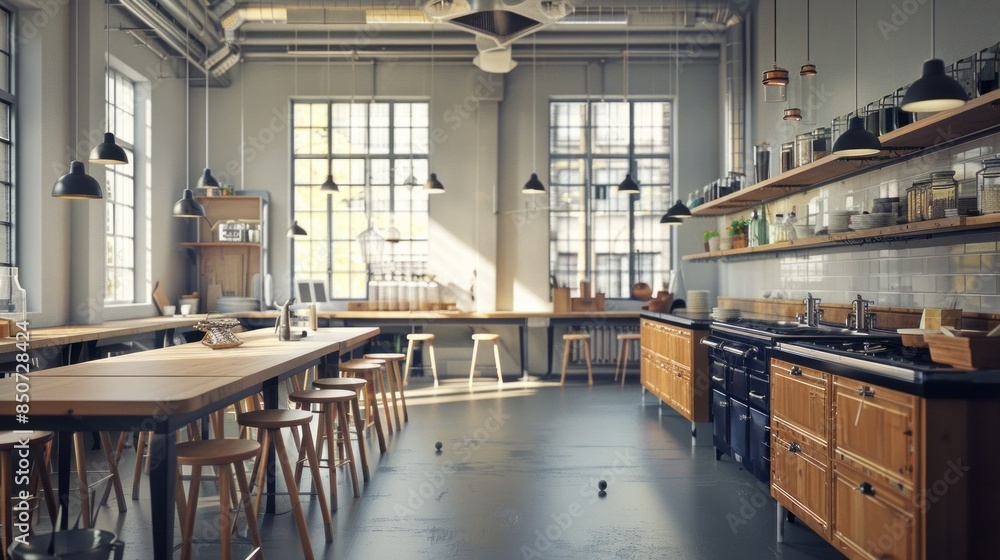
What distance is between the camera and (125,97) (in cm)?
788

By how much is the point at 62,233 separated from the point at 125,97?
88.8 inches

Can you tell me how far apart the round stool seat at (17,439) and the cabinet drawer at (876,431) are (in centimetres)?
323

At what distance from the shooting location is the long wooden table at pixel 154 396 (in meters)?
2.37

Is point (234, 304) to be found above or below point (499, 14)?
below

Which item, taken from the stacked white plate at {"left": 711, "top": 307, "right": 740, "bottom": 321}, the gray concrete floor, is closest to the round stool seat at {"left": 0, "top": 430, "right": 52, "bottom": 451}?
the gray concrete floor

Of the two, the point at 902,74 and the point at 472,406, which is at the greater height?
the point at 902,74

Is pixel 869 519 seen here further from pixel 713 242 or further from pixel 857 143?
pixel 713 242

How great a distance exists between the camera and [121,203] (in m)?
7.74

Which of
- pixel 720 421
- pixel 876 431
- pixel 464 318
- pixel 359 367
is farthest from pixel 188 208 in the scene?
pixel 876 431

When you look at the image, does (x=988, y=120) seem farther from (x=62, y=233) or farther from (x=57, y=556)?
(x=62, y=233)

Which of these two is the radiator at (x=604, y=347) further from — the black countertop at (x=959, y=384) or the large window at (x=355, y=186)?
the black countertop at (x=959, y=384)

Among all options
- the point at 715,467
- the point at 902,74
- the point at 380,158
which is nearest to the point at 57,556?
the point at 715,467

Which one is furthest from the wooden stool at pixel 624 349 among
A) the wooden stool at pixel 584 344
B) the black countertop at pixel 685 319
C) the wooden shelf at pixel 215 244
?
the wooden shelf at pixel 215 244

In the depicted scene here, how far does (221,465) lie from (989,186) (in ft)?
11.1
